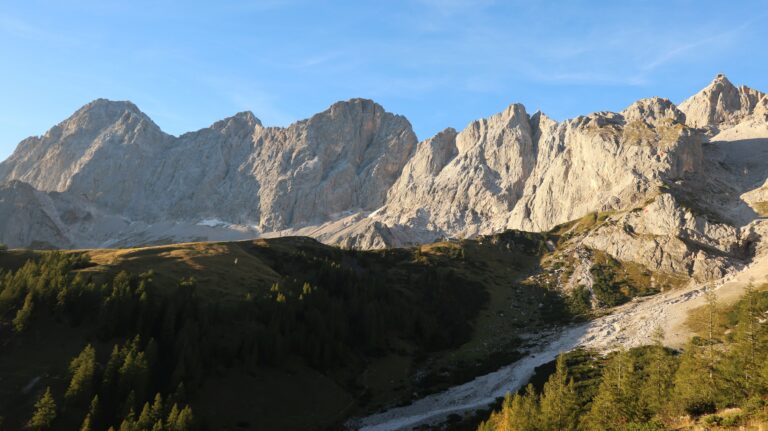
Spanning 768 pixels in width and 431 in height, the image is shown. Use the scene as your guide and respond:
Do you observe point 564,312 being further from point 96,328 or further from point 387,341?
point 96,328

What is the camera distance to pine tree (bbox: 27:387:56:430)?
5897 centimetres

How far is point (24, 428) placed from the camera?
59188mm

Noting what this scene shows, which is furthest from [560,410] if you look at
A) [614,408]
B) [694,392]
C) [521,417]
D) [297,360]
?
[297,360]

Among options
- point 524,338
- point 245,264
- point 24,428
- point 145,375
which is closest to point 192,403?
point 145,375

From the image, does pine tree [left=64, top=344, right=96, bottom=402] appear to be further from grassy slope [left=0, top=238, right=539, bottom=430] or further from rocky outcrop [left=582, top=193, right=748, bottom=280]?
rocky outcrop [left=582, top=193, right=748, bottom=280]

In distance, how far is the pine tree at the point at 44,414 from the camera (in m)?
59.0

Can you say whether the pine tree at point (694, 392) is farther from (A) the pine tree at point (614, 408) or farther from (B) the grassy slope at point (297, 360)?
(B) the grassy slope at point (297, 360)

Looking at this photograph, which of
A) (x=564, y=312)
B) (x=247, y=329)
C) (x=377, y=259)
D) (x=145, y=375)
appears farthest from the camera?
(x=377, y=259)

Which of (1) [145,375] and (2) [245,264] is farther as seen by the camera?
(2) [245,264]

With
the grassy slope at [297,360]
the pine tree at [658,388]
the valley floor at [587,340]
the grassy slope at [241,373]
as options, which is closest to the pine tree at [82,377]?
the grassy slope at [241,373]

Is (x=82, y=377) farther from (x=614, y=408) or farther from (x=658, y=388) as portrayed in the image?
(x=658, y=388)

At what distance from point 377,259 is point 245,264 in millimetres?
63735

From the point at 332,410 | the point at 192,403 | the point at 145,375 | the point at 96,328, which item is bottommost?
the point at 332,410

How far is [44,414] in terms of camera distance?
2345 inches
